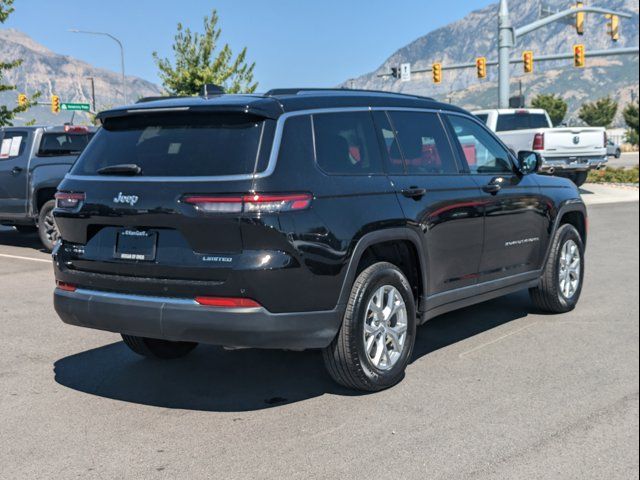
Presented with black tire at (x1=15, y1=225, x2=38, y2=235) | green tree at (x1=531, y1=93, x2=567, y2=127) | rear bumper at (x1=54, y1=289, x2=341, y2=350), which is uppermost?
green tree at (x1=531, y1=93, x2=567, y2=127)

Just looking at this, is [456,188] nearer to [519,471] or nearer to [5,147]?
[519,471]

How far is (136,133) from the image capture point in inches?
191

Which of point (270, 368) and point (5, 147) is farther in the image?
point (5, 147)

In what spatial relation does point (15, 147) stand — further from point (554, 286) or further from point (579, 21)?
point (579, 21)

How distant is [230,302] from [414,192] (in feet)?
5.31

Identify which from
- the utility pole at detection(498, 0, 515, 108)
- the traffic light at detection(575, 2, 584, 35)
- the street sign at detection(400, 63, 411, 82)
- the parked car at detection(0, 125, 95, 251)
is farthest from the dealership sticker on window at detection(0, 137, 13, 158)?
the street sign at detection(400, 63, 411, 82)

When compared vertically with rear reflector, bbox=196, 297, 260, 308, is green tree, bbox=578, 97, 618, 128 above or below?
above

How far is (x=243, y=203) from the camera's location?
4.25m

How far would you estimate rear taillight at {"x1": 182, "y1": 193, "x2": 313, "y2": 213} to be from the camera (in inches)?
167

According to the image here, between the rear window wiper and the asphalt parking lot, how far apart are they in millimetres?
1378

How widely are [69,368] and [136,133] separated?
1844 mm

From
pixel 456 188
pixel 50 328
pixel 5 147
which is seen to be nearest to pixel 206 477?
pixel 456 188

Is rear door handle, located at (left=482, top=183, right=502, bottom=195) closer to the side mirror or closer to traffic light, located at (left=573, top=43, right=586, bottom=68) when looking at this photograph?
the side mirror

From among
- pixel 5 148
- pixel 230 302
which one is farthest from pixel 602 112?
pixel 230 302
